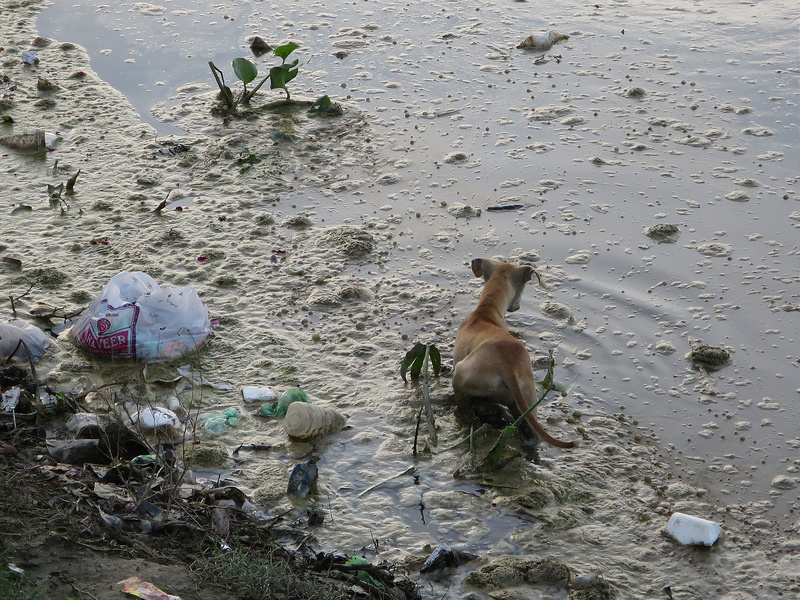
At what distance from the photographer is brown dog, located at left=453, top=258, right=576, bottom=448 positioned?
14.3ft

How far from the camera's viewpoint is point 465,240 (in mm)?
6172

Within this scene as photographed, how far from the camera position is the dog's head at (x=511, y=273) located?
506cm

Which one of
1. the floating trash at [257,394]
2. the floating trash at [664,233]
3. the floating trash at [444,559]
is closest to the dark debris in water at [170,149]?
the floating trash at [257,394]

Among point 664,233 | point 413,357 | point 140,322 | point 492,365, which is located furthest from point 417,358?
point 664,233

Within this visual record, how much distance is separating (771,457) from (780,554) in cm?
71

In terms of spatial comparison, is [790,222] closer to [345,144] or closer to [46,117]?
[345,144]

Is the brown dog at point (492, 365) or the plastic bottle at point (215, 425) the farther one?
the plastic bottle at point (215, 425)

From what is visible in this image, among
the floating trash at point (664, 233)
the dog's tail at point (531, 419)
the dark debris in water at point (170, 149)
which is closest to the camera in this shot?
the dog's tail at point (531, 419)

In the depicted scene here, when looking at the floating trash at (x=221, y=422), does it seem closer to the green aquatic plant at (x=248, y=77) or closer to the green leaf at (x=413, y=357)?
the green leaf at (x=413, y=357)

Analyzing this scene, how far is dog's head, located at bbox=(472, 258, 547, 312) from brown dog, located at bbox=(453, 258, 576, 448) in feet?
0.18

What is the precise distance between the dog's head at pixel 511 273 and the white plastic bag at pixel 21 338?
2554 millimetres

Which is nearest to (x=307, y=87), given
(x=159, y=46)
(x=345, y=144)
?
(x=345, y=144)

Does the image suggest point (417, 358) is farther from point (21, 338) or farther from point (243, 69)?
point (243, 69)

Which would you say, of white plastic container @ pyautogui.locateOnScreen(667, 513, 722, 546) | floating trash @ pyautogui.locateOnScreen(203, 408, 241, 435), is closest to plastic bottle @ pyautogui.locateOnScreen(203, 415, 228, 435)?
floating trash @ pyautogui.locateOnScreen(203, 408, 241, 435)
